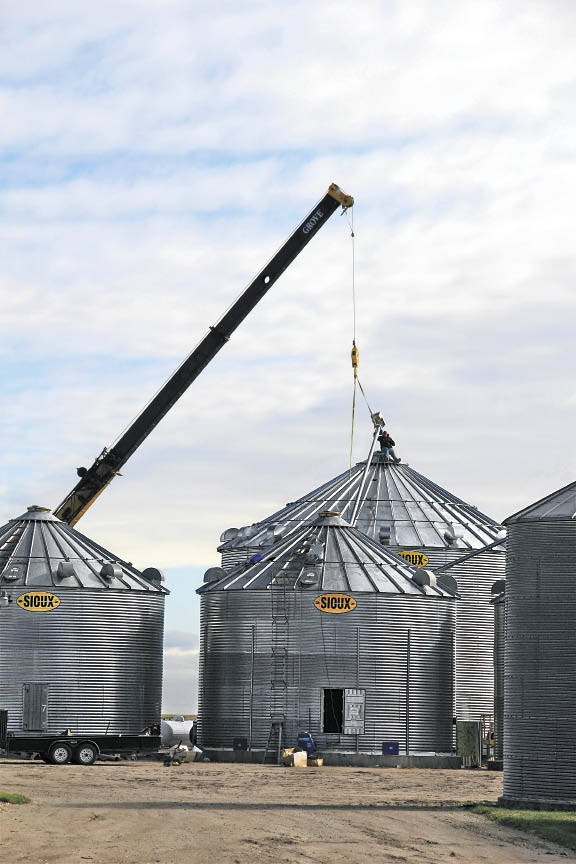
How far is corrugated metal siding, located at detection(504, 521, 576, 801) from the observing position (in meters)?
39.8

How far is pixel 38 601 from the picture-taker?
62.5 meters

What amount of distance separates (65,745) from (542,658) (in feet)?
85.5

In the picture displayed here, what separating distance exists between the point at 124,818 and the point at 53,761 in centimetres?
2452

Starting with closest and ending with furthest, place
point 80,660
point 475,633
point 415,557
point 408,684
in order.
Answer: point 80,660, point 408,684, point 475,633, point 415,557

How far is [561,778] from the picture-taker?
1556 inches

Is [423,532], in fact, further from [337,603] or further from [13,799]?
[13,799]

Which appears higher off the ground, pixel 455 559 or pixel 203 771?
pixel 455 559

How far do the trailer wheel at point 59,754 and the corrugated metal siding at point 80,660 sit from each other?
5.83 feet

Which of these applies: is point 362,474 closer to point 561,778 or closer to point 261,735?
point 261,735

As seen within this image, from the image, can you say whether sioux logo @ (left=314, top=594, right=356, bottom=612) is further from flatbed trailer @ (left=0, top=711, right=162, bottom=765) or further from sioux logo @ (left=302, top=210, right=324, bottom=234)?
sioux logo @ (left=302, top=210, right=324, bottom=234)

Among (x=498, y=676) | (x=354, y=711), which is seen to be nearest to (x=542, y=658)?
(x=354, y=711)

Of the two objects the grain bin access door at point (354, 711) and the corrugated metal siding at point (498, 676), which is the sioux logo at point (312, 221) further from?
the grain bin access door at point (354, 711)

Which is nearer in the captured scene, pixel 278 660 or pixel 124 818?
pixel 124 818

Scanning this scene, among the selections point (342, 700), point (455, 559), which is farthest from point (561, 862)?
point (455, 559)
